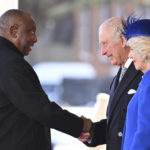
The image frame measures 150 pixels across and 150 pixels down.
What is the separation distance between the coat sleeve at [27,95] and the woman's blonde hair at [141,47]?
786 mm

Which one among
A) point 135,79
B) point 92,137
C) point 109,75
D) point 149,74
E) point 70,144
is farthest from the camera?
point 109,75

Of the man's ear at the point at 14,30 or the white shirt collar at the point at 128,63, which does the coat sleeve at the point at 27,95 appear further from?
the white shirt collar at the point at 128,63

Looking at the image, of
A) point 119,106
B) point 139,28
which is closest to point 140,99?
point 139,28

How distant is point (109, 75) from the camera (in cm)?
657

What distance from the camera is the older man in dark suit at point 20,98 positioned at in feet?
9.59

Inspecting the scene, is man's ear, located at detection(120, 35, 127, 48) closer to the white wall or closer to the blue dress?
the blue dress

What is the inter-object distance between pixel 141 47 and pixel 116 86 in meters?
0.72

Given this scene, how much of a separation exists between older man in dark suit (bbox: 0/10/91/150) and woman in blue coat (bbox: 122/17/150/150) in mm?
675

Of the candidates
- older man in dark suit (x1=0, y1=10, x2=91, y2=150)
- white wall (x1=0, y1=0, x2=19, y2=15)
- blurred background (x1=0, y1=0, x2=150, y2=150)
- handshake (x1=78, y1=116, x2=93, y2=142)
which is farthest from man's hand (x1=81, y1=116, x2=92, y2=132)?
blurred background (x1=0, y1=0, x2=150, y2=150)

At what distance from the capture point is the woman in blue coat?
7.63 ft

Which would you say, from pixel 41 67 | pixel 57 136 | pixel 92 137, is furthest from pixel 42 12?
pixel 92 137

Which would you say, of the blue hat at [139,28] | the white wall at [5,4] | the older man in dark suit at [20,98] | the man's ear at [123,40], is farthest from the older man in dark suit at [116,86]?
the white wall at [5,4]

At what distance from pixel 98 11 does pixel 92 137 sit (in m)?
3.58

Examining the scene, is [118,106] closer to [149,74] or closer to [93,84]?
[149,74]
